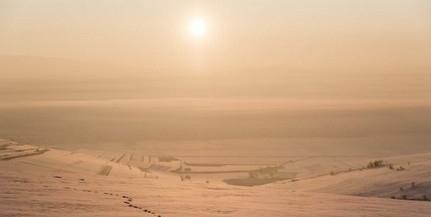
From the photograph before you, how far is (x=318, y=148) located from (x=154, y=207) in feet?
147

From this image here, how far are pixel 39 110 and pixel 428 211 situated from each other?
295 ft

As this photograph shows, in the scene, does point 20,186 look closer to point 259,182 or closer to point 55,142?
point 259,182

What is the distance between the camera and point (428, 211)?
12.7 m

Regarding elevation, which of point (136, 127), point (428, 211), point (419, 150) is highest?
point (136, 127)

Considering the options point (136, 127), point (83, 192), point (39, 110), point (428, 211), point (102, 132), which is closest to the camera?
point (428, 211)

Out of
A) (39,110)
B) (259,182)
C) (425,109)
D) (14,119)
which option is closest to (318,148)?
(259,182)

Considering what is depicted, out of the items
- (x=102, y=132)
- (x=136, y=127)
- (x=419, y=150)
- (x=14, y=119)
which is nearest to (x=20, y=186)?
(x=419, y=150)

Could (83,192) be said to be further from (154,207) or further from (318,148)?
(318,148)

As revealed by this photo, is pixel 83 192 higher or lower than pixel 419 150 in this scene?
lower

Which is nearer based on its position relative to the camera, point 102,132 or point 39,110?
point 102,132

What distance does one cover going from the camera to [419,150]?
2099 inches

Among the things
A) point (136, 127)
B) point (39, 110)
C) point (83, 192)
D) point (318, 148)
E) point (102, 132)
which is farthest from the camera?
point (39, 110)

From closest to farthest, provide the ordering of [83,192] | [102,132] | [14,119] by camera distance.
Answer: [83,192]
[102,132]
[14,119]

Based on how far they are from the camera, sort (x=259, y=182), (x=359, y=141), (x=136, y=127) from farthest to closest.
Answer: (x=136, y=127) < (x=359, y=141) < (x=259, y=182)
